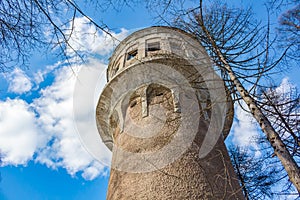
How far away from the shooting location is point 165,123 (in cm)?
648

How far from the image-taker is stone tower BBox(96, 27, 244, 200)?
518 cm

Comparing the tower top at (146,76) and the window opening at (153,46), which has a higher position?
the window opening at (153,46)

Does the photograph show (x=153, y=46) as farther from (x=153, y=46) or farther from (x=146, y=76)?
(x=146, y=76)

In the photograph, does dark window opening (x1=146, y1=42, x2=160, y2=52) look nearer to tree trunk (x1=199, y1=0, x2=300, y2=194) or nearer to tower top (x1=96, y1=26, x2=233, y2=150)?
tower top (x1=96, y1=26, x2=233, y2=150)

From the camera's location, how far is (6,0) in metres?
2.50

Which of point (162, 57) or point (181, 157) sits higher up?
point (162, 57)

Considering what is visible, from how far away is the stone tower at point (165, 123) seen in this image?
5.18m

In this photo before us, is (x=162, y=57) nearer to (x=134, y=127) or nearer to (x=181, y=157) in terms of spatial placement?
(x=134, y=127)

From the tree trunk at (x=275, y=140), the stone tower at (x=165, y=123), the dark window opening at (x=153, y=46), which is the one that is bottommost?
the tree trunk at (x=275, y=140)

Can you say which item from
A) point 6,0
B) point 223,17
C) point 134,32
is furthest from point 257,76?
point 134,32

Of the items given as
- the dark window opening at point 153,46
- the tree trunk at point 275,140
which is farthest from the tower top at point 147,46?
the tree trunk at point 275,140

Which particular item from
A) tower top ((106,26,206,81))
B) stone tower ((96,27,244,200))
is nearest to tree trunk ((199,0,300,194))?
stone tower ((96,27,244,200))

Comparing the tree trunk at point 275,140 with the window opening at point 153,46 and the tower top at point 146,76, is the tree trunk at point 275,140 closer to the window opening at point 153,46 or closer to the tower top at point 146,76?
the tower top at point 146,76

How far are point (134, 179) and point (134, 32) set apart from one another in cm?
596
